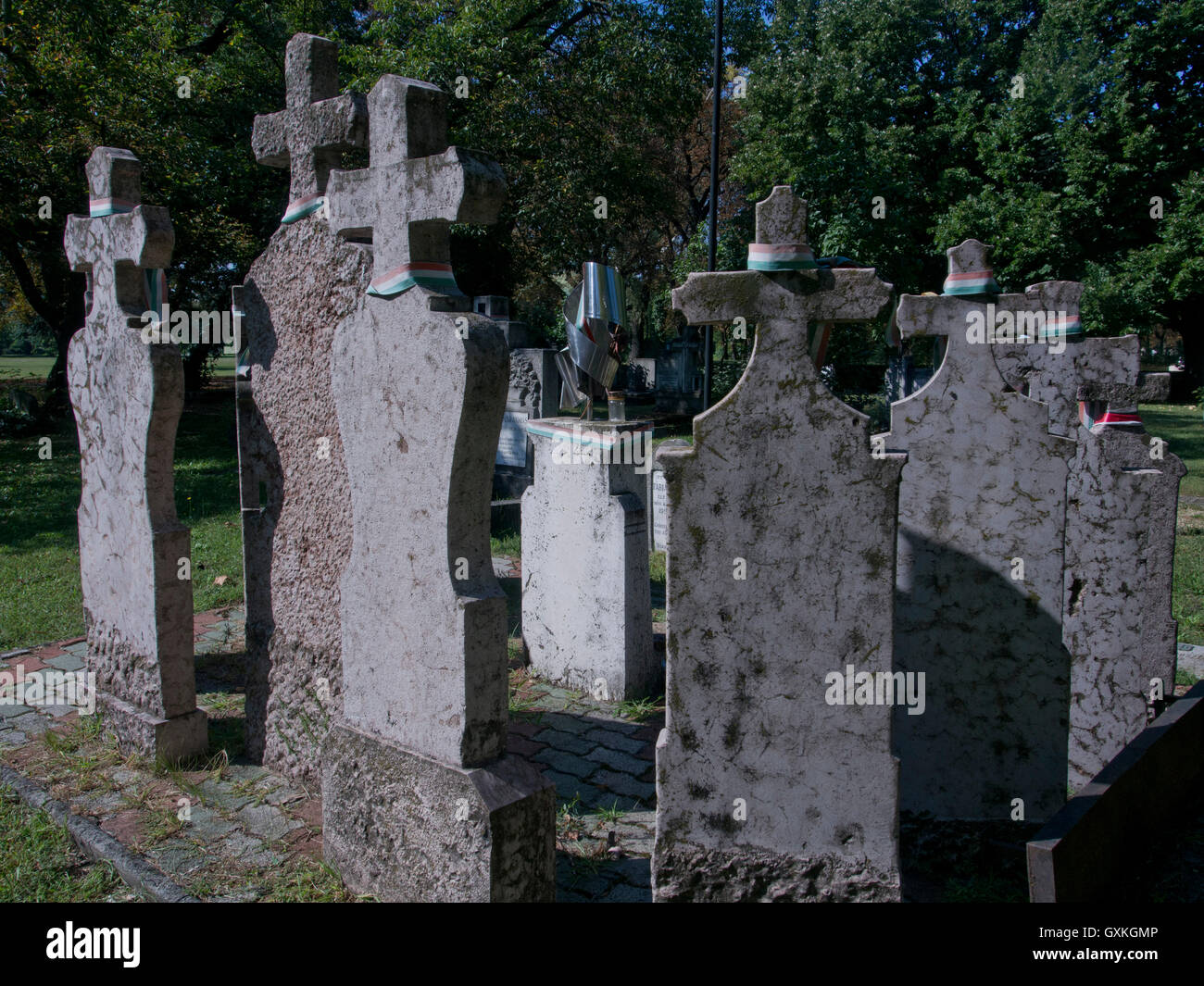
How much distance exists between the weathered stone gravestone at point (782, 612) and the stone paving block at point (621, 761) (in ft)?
5.64

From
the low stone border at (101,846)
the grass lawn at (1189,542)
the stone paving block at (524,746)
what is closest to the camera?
the low stone border at (101,846)

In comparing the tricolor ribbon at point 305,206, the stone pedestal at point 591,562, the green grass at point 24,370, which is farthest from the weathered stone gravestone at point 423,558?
the green grass at point 24,370

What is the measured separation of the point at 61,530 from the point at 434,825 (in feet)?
30.3

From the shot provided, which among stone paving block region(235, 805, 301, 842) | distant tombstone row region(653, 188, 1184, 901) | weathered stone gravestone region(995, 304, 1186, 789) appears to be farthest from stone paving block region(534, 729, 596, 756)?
weathered stone gravestone region(995, 304, 1186, 789)

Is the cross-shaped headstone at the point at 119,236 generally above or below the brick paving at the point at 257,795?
above

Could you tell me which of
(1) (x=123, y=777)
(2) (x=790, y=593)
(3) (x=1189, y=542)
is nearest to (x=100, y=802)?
(1) (x=123, y=777)

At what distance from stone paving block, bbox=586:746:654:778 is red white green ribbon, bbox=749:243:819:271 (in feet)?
9.23

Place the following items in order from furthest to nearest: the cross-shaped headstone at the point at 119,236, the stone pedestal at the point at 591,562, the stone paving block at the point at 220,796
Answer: the stone pedestal at the point at 591,562 < the cross-shaped headstone at the point at 119,236 < the stone paving block at the point at 220,796

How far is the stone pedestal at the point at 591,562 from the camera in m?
5.80

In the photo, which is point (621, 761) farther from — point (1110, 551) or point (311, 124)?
point (311, 124)

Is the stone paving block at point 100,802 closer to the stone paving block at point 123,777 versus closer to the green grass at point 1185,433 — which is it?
the stone paving block at point 123,777

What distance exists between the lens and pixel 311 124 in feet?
14.0

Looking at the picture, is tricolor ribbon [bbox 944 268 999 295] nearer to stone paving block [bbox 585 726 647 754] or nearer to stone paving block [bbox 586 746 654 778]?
stone paving block [bbox 586 746 654 778]
